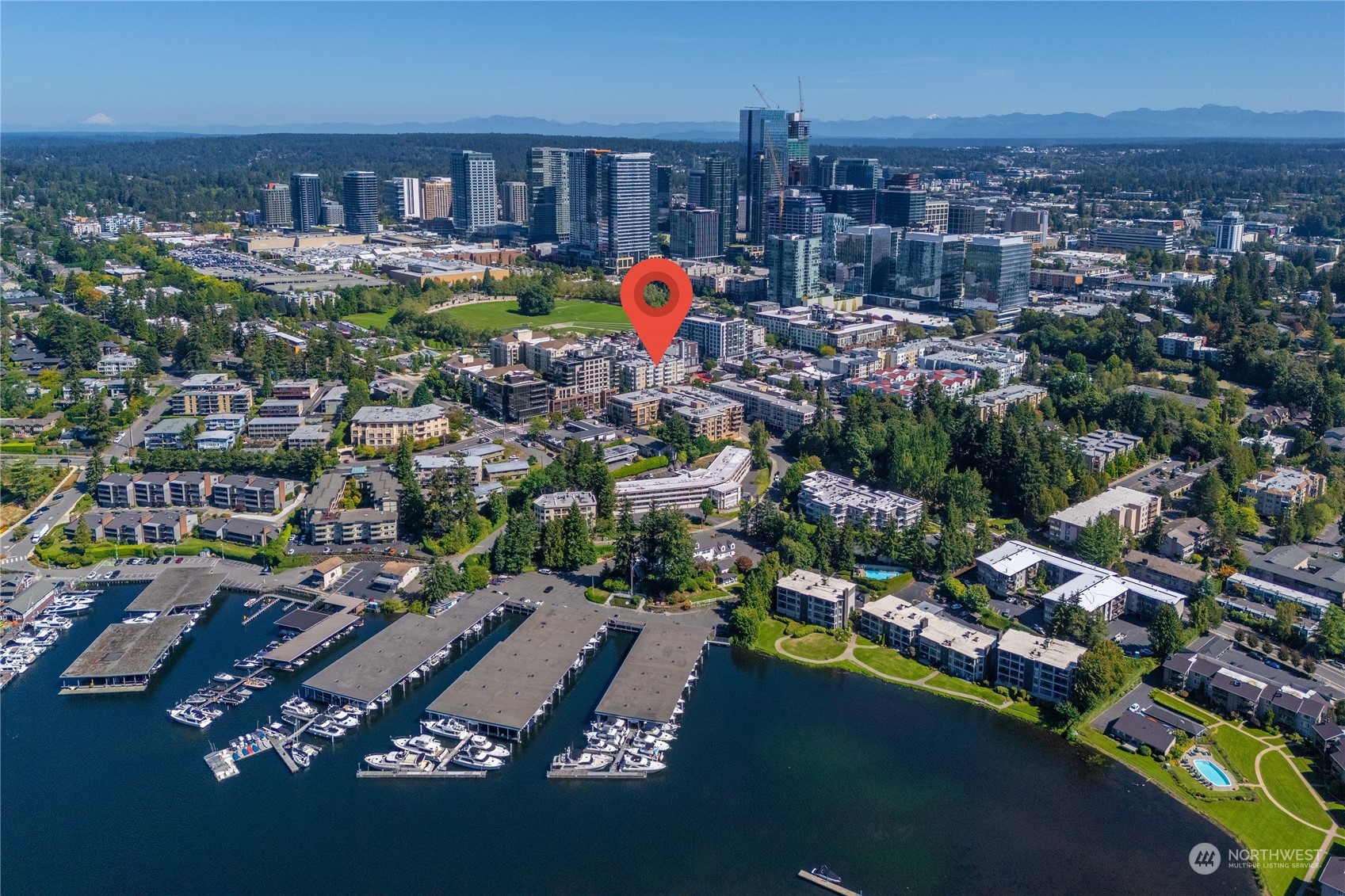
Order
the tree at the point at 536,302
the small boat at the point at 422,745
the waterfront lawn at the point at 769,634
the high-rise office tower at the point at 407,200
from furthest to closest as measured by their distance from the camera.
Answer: the high-rise office tower at the point at 407,200 → the tree at the point at 536,302 → the waterfront lawn at the point at 769,634 → the small boat at the point at 422,745

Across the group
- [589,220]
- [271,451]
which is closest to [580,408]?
[271,451]

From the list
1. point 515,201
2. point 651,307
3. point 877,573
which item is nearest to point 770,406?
point 651,307

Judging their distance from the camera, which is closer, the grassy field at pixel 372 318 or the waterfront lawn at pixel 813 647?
the waterfront lawn at pixel 813 647

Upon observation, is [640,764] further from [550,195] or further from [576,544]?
[550,195]

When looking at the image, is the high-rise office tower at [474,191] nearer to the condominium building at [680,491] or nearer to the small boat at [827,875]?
the condominium building at [680,491]

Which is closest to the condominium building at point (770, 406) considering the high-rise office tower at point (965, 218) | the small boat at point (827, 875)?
the small boat at point (827, 875)

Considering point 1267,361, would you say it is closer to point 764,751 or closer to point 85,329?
point 764,751

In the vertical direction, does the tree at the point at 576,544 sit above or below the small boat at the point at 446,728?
above
